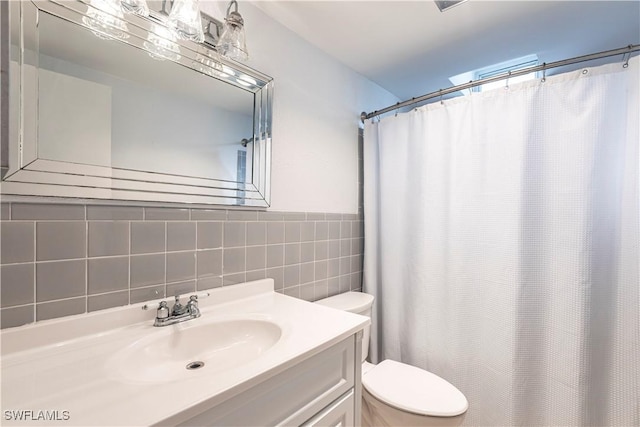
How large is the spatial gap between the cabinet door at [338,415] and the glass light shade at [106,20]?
4.33ft

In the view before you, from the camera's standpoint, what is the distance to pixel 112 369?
66 centimetres

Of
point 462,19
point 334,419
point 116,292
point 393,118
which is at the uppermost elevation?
point 462,19

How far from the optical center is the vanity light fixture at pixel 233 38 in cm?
100

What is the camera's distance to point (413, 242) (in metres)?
1.62

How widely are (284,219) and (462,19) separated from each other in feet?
4.18

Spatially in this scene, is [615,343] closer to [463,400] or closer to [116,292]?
[463,400]

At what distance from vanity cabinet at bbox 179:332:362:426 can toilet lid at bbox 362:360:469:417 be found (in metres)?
0.30

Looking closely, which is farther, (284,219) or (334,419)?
(284,219)

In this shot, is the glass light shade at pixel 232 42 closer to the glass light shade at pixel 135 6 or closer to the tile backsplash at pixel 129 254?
the glass light shade at pixel 135 6

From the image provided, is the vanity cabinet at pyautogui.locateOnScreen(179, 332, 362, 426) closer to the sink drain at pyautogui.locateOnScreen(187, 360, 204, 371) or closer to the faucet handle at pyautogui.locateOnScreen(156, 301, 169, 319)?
the sink drain at pyautogui.locateOnScreen(187, 360, 204, 371)

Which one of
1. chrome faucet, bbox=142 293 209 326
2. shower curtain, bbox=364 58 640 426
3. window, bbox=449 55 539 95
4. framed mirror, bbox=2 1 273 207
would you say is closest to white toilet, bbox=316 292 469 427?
shower curtain, bbox=364 58 640 426

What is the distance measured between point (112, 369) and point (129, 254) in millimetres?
339

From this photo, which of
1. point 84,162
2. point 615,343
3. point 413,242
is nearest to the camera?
point 84,162

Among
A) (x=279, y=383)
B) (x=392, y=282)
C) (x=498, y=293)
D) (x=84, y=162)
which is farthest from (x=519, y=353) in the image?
(x=84, y=162)
